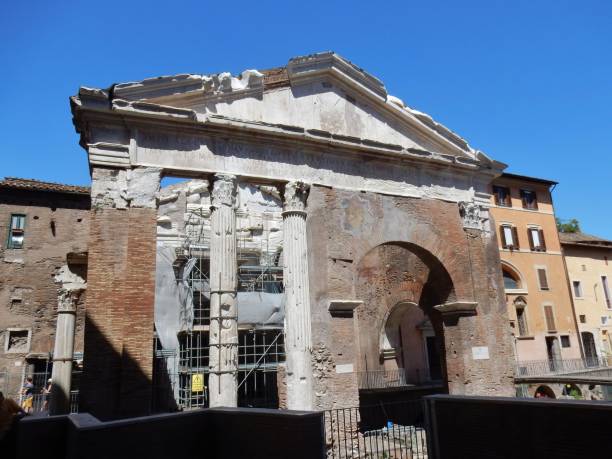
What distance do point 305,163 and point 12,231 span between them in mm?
14398

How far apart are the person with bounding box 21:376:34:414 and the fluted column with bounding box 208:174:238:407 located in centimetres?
909

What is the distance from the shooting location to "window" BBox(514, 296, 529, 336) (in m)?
24.3

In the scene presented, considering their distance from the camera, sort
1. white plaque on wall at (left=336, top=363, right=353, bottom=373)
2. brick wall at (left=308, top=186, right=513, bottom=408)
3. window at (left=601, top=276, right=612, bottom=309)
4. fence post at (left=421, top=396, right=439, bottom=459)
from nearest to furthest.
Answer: fence post at (left=421, top=396, right=439, bottom=459) → white plaque on wall at (left=336, top=363, right=353, bottom=373) → brick wall at (left=308, top=186, right=513, bottom=408) → window at (left=601, top=276, right=612, bottom=309)

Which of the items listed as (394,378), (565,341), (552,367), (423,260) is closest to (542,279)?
(565,341)

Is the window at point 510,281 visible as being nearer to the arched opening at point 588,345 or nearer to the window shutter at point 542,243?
the window shutter at point 542,243

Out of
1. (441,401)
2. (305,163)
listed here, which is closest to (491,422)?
(441,401)

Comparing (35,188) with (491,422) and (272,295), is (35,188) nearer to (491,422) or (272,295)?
(272,295)

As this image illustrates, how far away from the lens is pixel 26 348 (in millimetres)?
18375

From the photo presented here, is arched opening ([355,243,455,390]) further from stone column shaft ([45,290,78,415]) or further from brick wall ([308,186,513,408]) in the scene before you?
stone column shaft ([45,290,78,415])

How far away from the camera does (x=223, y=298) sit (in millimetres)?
8844

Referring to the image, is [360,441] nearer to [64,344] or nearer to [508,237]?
[64,344]

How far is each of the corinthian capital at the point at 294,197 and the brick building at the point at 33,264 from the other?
10.9 meters

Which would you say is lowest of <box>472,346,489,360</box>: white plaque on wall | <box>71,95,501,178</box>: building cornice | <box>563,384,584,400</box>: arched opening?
<box>563,384,584,400</box>: arched opening

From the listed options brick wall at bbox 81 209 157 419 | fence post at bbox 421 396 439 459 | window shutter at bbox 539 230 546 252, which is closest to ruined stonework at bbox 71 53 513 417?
brick wall at bbox 81 209 157 419
